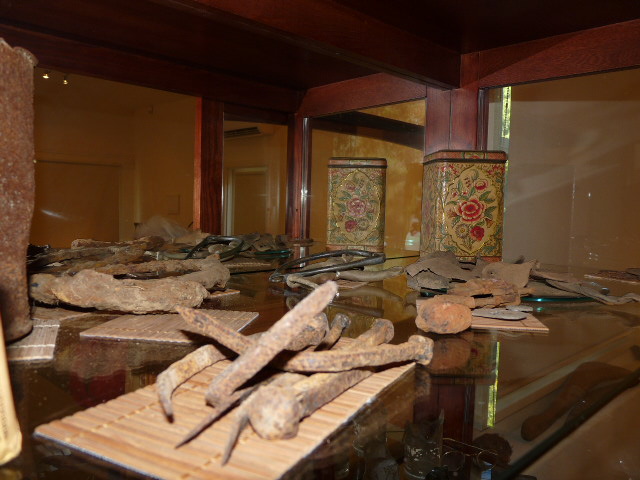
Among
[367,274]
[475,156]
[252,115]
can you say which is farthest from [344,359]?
[252,115]

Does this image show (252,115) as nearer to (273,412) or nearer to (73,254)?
(73,254)

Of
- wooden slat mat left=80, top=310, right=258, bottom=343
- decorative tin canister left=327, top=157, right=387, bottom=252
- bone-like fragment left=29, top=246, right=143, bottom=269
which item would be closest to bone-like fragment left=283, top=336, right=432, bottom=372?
wooden slat mat left=80, top=310, right=258, bottom=343

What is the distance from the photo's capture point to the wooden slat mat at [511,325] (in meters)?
0.69

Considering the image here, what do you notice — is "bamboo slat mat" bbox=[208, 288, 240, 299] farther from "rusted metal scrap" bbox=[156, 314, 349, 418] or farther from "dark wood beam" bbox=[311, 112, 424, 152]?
"dark wood beam" bbox=[311, 112, 424, 152]

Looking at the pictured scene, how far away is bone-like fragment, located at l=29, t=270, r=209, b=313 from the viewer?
0.68 meters

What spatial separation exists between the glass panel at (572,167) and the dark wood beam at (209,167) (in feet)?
2.79

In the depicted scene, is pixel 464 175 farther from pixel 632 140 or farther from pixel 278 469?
pixel 278 469

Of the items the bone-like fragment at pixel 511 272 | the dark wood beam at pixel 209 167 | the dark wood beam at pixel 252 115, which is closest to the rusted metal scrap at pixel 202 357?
the bone-like fragment at pixel 511 272

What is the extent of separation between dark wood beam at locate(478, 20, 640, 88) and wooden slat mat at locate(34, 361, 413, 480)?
45.1 inches

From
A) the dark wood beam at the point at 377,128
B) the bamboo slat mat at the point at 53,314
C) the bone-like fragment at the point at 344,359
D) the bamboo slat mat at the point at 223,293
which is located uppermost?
the dark wood beam at the point at 377,128

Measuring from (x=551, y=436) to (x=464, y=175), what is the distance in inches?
36.6

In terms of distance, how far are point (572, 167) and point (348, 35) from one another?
0.71 m

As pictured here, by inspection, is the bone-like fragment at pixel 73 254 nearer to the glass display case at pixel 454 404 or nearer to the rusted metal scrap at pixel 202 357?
the glass display case at pixel 454 404

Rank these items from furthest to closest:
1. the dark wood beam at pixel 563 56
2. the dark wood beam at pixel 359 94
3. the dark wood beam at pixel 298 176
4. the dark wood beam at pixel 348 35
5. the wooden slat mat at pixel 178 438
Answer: the dark wood beam at pixel 298 176
the dark wood beam at pixel 359 94
the dark wood beam at pixel 563 56
the dark wood beam at pixel 348 35
the wooden slat mat at pixel 178 438
